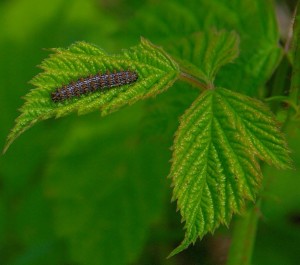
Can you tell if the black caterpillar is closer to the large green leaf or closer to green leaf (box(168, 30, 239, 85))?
green leaf (box(168, 30, 239, 85))

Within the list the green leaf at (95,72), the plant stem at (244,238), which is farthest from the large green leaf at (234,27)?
the plant stem at (244,238)

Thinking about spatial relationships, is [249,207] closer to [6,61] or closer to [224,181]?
[224,181]

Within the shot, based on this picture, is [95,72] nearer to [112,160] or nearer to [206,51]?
[206,51]

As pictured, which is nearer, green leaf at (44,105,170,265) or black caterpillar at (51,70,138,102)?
black caterpillar at (51,70,138,102)

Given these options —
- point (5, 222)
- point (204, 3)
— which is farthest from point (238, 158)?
point (5, 222)

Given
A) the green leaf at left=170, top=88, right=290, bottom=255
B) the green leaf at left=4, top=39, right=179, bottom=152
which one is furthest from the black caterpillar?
the green leaf at left=170, top=88, right=290, bottom=255

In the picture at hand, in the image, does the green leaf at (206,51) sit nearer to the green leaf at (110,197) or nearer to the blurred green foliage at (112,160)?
the blurred green foliage at (112,160)
